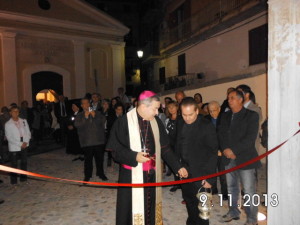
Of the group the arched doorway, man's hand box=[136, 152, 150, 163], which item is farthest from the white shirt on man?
the arched doorway

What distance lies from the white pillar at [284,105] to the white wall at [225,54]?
8991mm

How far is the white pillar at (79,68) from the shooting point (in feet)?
57.6

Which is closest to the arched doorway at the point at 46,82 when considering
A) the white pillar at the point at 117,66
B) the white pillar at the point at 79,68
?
the white pillar at the point at 79,68

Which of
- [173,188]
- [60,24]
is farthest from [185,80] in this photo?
[173,188]

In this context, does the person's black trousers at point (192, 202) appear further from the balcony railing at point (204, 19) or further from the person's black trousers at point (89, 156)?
the balcony railing at point (204, 19)

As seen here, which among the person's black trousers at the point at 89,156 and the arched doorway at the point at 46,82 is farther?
the arched doorway at the point at 46,82

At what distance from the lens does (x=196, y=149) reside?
12.4 ft

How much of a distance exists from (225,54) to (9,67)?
37.4ft

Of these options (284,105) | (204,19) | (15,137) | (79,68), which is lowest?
(15,137)

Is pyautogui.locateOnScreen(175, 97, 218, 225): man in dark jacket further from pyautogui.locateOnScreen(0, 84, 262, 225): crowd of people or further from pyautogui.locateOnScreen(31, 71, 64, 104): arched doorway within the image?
pyautogui.locateOnScreen(31, 71, 64, 104): arched doorway

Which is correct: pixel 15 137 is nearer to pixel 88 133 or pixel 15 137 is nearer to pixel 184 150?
pixel 88 133

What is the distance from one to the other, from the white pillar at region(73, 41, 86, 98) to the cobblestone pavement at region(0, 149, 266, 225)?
1053 centimetres

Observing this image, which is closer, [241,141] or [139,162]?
[139,162]

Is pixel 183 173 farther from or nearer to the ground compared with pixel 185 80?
nearer to the ground
